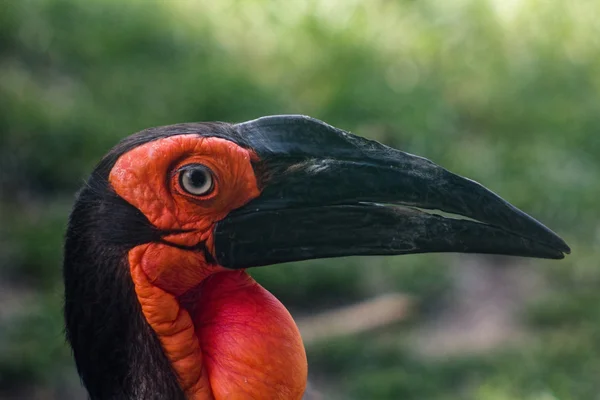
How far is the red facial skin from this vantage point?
226 cm

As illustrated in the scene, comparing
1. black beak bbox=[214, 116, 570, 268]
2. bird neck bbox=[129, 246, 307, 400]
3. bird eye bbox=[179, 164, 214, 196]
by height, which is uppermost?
black beak bbox=[214, 116, 570, 268]

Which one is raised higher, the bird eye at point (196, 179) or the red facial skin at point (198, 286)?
the bird eye at point (196, 179)

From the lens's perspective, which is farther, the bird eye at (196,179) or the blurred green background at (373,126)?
the blurred green background at (373,126)

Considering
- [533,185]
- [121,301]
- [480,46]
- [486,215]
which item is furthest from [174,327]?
[480,46]

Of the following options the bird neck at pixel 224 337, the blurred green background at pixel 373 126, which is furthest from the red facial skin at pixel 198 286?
the blurred green background at pixel 373 126

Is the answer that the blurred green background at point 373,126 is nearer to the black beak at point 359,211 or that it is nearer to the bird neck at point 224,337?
the bird neck at point 224,337

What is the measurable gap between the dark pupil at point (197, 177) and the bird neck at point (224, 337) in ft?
0.61

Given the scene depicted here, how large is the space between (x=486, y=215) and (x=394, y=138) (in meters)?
2.98

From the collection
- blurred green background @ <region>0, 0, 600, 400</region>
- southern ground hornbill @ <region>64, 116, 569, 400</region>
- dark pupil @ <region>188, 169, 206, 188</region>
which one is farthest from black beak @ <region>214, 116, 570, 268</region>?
blurred green background @ <region>0, 0, 600, 400</region>

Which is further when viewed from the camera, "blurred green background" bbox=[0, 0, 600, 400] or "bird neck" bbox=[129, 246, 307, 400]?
"blurred green background" bbox=[0, 0, 600, 400]

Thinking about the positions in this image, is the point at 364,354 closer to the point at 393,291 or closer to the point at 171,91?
the point at 393,291

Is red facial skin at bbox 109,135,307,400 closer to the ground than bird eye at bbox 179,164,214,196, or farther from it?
closer to the ground

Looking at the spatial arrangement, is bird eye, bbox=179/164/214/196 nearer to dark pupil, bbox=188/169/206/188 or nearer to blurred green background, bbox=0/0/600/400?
dark pupil, bbox=188/169/206/188

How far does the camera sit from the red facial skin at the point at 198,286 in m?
2.26
